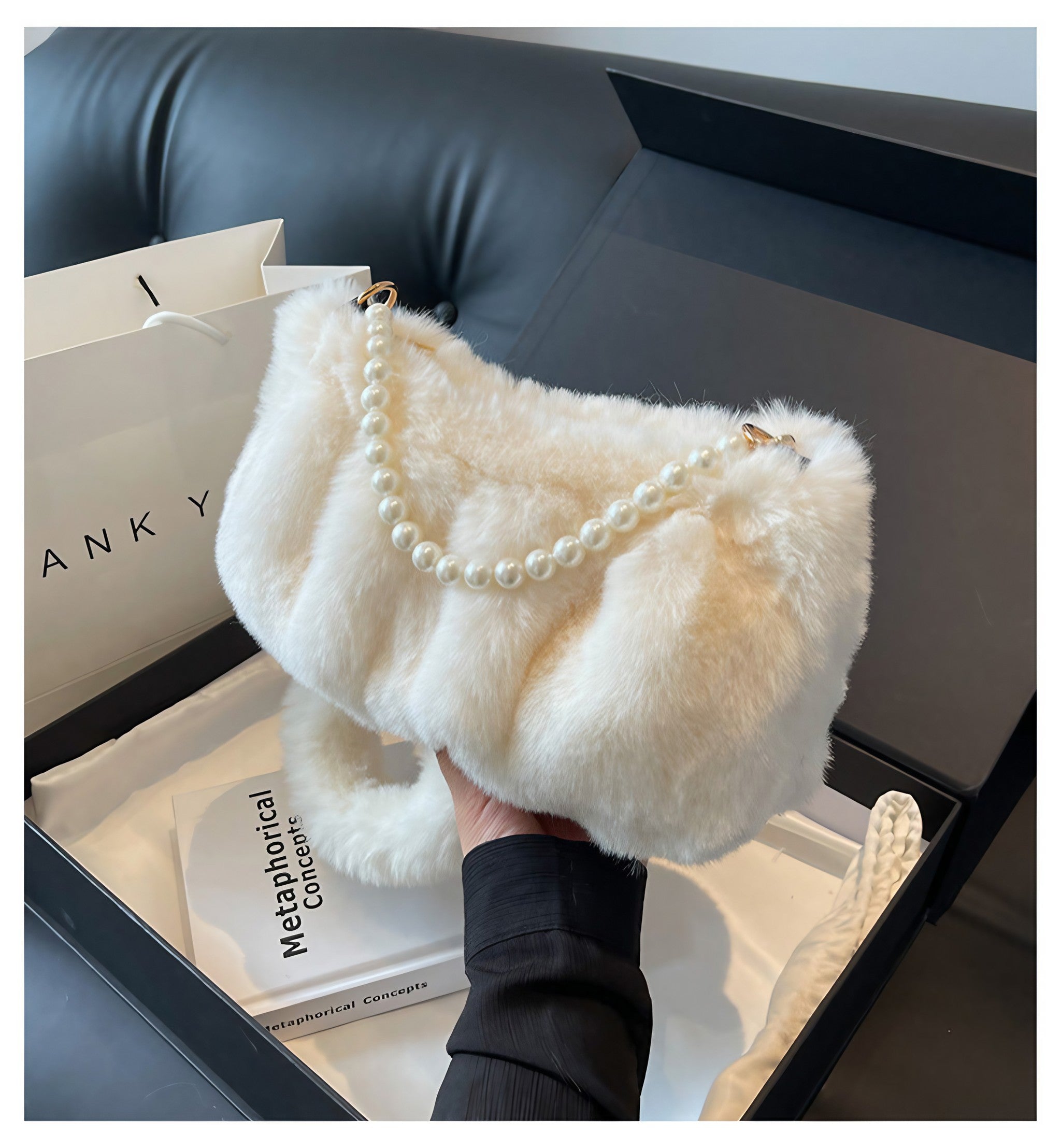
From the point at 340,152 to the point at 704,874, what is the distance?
83 cm

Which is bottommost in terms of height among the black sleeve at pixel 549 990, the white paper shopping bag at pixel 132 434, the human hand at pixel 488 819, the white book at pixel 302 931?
the white book at pixel 302 931

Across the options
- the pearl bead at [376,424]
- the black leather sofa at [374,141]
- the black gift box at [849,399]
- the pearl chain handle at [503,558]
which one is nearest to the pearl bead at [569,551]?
the pearl chain handle at [503,558]

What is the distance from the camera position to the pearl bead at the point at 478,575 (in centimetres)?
38

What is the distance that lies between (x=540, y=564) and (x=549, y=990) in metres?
0.20

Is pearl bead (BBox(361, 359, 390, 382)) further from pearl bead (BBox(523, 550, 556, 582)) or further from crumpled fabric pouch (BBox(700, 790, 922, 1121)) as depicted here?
crumpled fabric pouch (BBox(700, 790, 922, 1121))

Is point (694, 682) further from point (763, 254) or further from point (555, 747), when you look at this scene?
point (763, 254)

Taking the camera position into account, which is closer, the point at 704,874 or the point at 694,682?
the point at 694,682

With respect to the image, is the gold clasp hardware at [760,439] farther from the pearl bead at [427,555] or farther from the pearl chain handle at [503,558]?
the pearl bead at [427,555]

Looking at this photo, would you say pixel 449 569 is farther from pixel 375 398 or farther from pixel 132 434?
pixel 132 434

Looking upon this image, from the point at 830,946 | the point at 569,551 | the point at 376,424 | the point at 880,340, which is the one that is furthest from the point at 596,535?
the point at 880,340

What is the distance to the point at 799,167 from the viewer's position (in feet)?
2.31

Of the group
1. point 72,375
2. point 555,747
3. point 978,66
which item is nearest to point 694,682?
point 555,747

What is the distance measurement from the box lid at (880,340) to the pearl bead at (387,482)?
34 cm

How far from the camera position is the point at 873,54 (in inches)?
33.5
